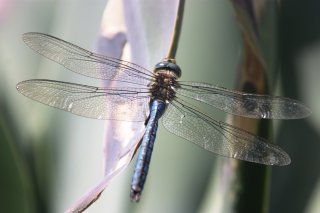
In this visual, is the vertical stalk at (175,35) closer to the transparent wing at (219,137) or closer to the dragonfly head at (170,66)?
the dragonfly head at (170,66)

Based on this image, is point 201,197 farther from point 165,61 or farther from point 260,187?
point 165,61

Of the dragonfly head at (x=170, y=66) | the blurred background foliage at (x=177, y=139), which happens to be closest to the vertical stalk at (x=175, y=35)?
the dragonfly head at (x=170, y=66)

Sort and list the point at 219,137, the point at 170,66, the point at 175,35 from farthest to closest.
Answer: the point at 219,137 → the point at 170,66 → the point at 175,35

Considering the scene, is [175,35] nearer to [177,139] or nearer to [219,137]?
[177,139]

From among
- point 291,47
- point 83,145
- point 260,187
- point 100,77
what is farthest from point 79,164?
point 291,47

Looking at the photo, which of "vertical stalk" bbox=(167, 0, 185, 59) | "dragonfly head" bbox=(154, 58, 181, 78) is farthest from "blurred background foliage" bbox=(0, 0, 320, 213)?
"vertical stalk" bbox=(167, 0, 185, 59)

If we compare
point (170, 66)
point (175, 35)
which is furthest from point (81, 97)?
point (175, 35)

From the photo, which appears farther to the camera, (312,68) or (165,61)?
(312,68)
